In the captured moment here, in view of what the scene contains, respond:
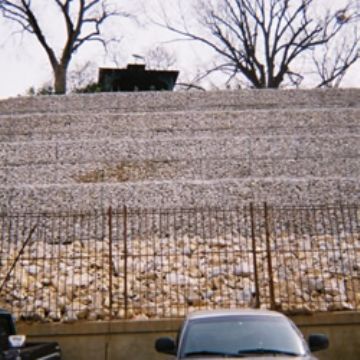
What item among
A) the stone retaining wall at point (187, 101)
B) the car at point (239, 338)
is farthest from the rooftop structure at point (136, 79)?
the car at point (239, 338)

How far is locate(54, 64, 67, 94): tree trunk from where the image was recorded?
1614 inches

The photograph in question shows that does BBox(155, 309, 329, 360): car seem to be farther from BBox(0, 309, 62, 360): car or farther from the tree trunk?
the tree trunk

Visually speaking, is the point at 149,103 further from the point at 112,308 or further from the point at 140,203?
the point at 112,308

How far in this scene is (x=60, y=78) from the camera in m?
42.1

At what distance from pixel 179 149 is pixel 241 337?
1528cm

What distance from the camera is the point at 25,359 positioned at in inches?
261

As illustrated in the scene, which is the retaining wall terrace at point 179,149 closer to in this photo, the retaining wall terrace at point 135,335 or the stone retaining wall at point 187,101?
the stone retaining wall at point 187,101

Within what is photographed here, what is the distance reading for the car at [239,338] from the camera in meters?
6.64

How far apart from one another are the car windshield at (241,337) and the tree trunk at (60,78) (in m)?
35.1

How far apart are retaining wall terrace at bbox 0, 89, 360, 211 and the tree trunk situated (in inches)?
446

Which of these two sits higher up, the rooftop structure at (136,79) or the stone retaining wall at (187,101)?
the rooftop structure at (136,79)

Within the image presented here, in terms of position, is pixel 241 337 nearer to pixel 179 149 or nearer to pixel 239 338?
pixel 239 338

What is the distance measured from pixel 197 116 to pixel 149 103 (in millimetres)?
3266

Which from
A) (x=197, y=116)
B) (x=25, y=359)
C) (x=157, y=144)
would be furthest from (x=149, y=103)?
(x=25, y=359)
